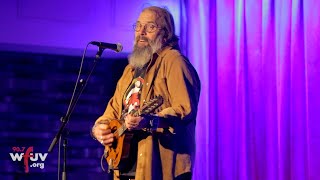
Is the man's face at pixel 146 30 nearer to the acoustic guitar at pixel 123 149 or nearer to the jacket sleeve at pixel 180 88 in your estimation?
the jacket sleeve at pixel 180 88

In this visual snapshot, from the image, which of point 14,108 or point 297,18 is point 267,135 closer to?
point 297,18

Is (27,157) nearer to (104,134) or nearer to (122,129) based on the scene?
(104,134)

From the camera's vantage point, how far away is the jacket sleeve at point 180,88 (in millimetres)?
2725

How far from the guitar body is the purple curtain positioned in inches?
45.4

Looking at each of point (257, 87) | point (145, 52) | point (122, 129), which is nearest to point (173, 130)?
point (122, 129)

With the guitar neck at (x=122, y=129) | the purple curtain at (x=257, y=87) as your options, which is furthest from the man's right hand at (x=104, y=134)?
the purple curtain at (x=257, y=87)

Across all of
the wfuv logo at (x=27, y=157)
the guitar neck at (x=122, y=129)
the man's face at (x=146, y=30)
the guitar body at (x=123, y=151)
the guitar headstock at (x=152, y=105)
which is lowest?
the wfuv logo at (x=27, y=157)

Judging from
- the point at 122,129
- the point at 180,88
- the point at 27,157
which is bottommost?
the point at 27,157

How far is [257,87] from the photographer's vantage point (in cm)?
392

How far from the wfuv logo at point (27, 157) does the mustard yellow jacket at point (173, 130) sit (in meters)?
2.52

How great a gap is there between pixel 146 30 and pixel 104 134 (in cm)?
64

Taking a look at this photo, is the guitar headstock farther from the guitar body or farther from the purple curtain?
the purple curtain

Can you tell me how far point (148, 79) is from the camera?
302 cm

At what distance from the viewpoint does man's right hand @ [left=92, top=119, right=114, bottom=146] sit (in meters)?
3.01
